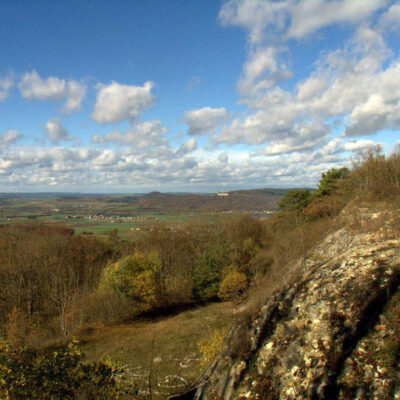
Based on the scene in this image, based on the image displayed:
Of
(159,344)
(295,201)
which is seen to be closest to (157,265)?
(159,344)

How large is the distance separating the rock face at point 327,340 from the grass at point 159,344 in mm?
7536

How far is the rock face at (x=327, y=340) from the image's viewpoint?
5.65 m

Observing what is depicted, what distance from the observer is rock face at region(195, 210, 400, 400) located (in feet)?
18.5

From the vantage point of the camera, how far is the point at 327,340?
21.3 feet

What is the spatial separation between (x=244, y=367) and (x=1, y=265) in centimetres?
2936

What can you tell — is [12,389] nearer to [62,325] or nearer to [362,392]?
[362,392]

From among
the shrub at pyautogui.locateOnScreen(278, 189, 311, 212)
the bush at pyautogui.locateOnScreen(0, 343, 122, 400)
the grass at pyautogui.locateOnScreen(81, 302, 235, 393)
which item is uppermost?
the shrub at pyautogui.locateOnScreen(278, 189, 311, 212)

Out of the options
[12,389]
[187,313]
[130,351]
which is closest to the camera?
[12,389]

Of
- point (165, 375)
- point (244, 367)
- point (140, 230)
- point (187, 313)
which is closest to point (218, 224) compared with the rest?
point (140, 230)

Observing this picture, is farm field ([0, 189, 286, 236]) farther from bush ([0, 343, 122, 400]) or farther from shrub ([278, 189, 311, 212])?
bush ([0, 343, 122, 400])

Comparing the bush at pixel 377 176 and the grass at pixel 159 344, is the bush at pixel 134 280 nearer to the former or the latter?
the grass at pixel 159 344

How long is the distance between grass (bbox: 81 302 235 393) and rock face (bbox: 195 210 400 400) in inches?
297

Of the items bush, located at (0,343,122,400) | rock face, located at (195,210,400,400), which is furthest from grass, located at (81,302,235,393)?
bush, located at (0,343,122,400)

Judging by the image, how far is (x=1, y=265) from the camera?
27.7 m
